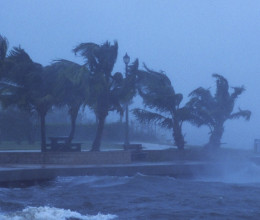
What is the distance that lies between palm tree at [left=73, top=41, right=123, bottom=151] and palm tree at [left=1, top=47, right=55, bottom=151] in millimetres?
1933

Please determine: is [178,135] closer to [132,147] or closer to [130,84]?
[132,147]

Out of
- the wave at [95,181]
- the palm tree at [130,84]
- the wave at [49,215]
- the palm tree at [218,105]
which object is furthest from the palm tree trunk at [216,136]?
the wave at [49,215]

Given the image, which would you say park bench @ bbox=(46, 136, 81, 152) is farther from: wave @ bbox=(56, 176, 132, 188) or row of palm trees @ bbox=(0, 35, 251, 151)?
wave @ bbox=(56, 176, 132, 188)

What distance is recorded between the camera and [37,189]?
2008 cm

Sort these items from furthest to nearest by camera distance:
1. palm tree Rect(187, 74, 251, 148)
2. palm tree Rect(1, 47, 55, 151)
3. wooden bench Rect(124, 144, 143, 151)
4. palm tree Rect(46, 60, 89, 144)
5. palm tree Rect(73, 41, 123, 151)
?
palm tree Rect(187, 74, 251, 148)
wooden bench Rect(124, 144, 143, 151)
palm tree Rect(73, 41, 123, 151)
palm tree Rect(1, 47, 55, 151)
palm tree Rect(46, 60, 89, 144)

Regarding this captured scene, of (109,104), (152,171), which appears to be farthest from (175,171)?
(109,104)

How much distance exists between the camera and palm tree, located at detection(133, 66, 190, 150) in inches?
1200

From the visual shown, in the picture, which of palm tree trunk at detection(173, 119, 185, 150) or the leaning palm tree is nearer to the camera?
the leaning palm tree

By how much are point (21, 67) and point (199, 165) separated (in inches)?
363

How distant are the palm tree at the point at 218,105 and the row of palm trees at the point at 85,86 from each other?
6.39ft

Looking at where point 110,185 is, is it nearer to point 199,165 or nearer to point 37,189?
point 37,189

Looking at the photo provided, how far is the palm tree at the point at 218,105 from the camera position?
107 feet

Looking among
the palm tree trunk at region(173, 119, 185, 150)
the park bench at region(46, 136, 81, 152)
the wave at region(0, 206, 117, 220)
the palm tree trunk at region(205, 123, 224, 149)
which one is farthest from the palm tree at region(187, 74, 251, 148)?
the wave at region(0, 206, 117, 220)

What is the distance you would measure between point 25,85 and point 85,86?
2.77m
